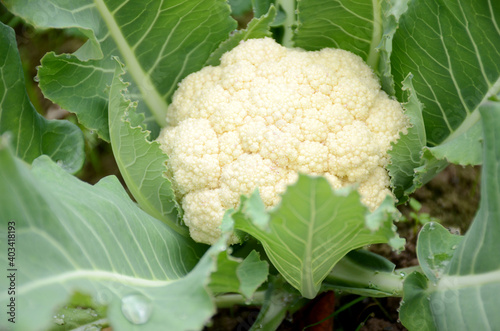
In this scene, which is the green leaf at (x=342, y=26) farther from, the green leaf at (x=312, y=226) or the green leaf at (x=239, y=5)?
the green leaf at (x=312, y=226)

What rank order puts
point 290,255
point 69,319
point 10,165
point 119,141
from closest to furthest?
point 10,165 → point 290,255 → point 119,141 → point 69,319

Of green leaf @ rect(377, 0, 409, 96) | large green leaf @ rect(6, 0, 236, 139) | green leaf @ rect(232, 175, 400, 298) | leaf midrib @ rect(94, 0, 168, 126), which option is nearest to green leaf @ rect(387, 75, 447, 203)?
green leaf @ rect(377, 0, 409, 96)

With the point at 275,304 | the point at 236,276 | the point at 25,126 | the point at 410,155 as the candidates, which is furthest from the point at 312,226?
the point at 25,126

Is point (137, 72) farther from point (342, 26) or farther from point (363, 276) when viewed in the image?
point (363, 276)

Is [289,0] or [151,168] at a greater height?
[289,0]

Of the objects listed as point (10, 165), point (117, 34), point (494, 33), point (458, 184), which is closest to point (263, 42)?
point (117, 34)

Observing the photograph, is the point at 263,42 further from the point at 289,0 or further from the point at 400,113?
the point at 400,113
